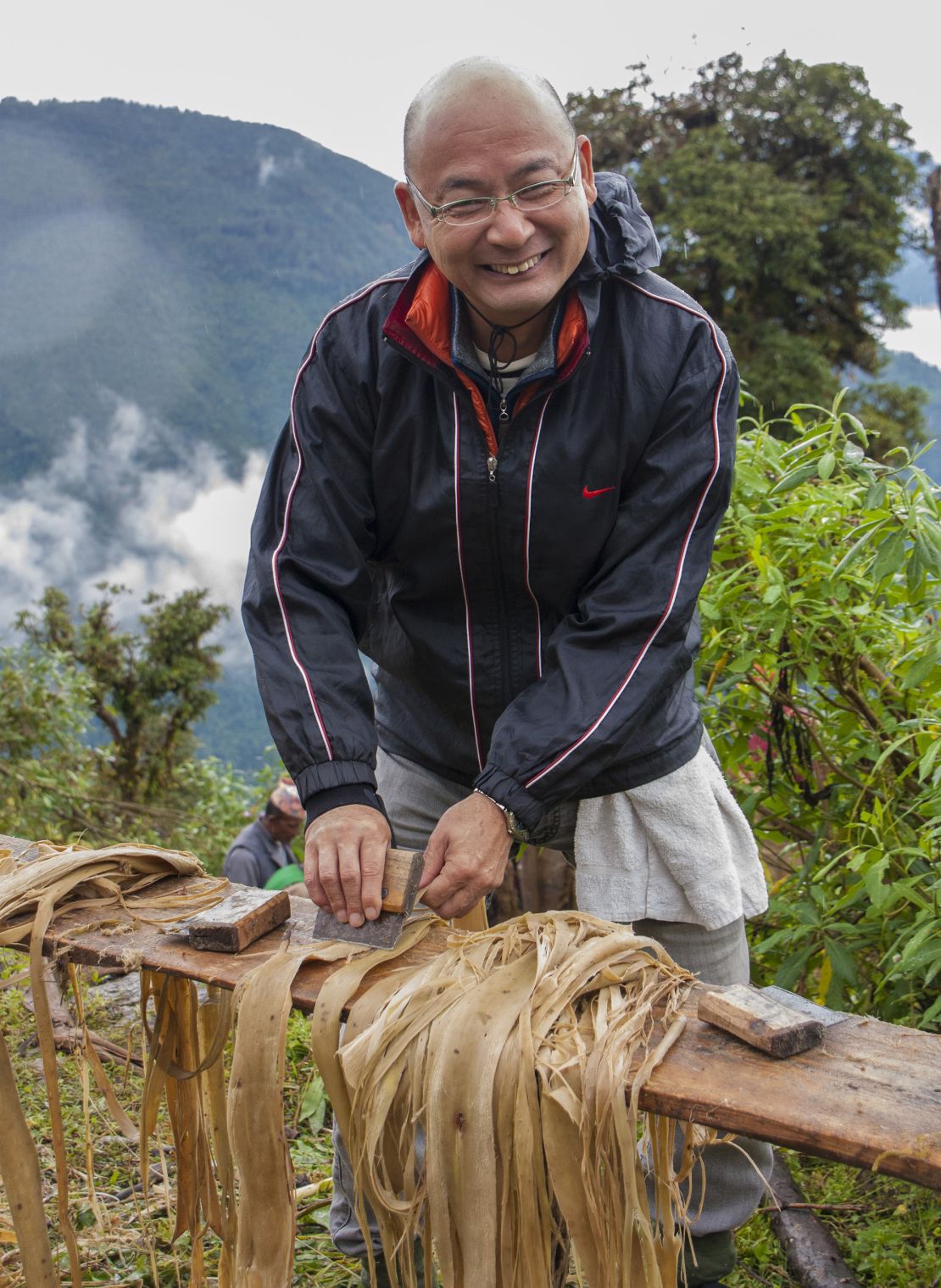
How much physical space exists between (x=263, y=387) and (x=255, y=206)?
289 cm

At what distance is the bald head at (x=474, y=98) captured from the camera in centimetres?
176

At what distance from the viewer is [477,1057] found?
140cm

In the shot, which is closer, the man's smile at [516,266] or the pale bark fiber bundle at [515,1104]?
the pale bark fiber bundle at [515,1104]

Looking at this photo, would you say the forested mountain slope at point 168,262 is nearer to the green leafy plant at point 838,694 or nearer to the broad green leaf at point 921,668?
the green leafy plant at point 838,694

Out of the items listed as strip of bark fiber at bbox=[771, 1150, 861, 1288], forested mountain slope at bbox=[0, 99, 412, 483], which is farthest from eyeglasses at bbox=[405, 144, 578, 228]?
forested mountain slope at bbox=[0, 99, 412, 483]

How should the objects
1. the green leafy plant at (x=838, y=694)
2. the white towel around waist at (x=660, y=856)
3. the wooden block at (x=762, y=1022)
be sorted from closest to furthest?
the wooden block at (x=762, y=1022)
the white towel around waist at (x=660, y=856)
the green leafy plant at (x=838, y=694)

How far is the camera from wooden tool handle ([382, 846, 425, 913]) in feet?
5.64

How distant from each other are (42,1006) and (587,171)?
1.65m

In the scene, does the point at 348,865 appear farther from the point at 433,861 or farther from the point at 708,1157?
the point at 708,1157

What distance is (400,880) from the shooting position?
5.69 feet

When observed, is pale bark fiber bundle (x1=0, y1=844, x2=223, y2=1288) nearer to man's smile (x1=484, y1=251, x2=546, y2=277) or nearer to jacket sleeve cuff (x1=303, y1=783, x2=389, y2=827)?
jacket sleeve cuff (x1=303, y1=783, x2=389, y2=827)

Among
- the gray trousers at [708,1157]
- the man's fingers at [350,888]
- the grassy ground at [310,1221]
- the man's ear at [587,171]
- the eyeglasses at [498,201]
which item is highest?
the man's ear at [587,171]

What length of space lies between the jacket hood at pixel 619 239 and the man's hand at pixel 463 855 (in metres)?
0.90

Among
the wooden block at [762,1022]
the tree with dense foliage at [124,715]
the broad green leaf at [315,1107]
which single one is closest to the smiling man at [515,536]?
the wooden block at [762,1022]
